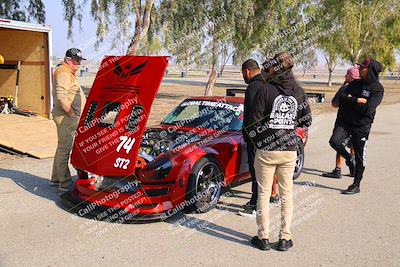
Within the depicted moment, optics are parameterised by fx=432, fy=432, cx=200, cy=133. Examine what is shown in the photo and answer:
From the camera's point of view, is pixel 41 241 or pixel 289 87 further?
pixel 41 241

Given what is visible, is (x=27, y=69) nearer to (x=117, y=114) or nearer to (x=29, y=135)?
(x=29, y=135)

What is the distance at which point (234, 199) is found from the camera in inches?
238

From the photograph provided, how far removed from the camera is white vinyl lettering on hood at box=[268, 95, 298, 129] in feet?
13.5

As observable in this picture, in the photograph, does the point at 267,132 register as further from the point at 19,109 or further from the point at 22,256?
the point at 19,109

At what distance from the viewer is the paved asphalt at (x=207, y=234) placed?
4.08 m

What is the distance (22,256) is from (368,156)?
7.29m

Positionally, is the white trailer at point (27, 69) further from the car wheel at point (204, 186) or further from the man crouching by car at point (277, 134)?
the man crouching by car at point (277, 134)

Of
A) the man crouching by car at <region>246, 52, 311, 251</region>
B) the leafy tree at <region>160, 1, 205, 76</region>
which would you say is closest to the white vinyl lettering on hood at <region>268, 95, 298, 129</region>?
the man crouching by car at <region>246, 52, 311, 251</region>

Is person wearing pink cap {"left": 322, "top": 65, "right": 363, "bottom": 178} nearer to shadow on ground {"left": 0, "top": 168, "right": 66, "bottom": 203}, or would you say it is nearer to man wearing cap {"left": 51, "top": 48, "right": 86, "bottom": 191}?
man wearing cap {"left": 51, "top": 48, "right": 86, "bottom": 191}

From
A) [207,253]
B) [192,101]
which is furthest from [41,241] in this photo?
[192,101]

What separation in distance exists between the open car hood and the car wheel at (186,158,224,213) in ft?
2.53

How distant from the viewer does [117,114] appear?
523 cm

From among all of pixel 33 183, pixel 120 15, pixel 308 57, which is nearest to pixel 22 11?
pixel 120 15

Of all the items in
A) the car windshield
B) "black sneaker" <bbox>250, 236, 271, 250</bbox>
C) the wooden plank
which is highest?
the car windshield
